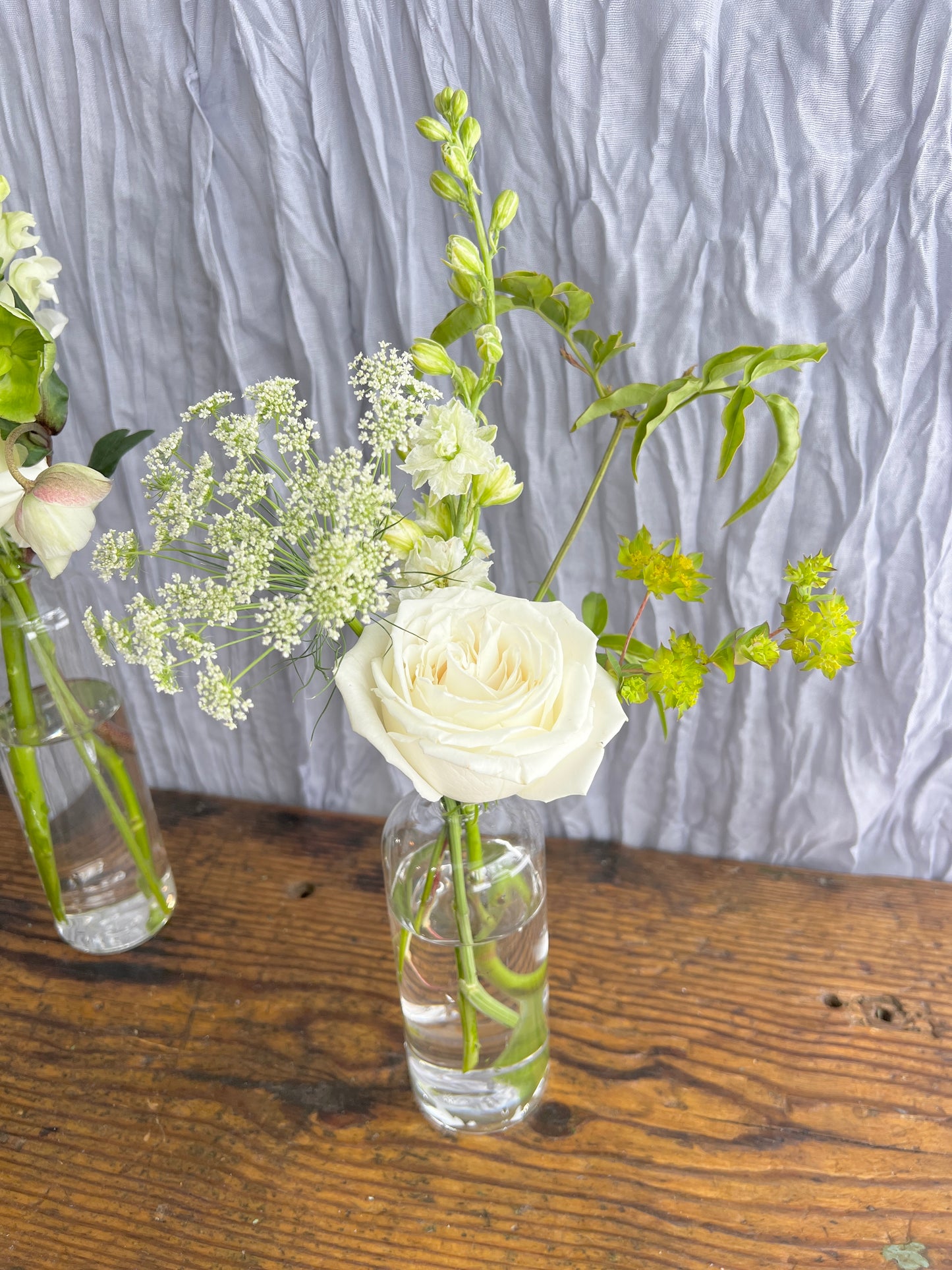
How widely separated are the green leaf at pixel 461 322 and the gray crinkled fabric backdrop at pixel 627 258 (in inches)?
4.8

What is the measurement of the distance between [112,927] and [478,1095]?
0.34 metres

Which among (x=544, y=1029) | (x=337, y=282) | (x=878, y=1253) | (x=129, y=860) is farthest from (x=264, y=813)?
(x=878, y=1253)

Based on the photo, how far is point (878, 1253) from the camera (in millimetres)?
566

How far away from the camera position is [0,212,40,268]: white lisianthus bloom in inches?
22.2

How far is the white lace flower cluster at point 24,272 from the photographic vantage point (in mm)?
567

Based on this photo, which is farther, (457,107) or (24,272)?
(24,272)

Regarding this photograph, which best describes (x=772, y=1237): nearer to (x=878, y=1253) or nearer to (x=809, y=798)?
(x=878, y=1253)

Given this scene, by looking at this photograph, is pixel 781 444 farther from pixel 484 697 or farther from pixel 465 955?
pixel 465 955

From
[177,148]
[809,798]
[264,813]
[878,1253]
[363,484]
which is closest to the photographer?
[363,484]

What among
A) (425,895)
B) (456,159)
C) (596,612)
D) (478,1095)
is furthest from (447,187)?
(478,1095)

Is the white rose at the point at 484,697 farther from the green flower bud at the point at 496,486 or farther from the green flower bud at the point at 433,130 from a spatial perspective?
the green flower bud at the point at 433,130

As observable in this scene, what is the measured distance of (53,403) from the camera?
0.60 m

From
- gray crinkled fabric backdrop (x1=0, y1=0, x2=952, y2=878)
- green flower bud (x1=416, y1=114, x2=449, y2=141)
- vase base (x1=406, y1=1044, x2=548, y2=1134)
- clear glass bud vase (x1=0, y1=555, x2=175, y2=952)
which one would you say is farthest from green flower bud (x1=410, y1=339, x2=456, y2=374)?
vase base (x1=406, y1=1044, x2=548, y2=1134)

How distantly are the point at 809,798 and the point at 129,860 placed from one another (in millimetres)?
574
